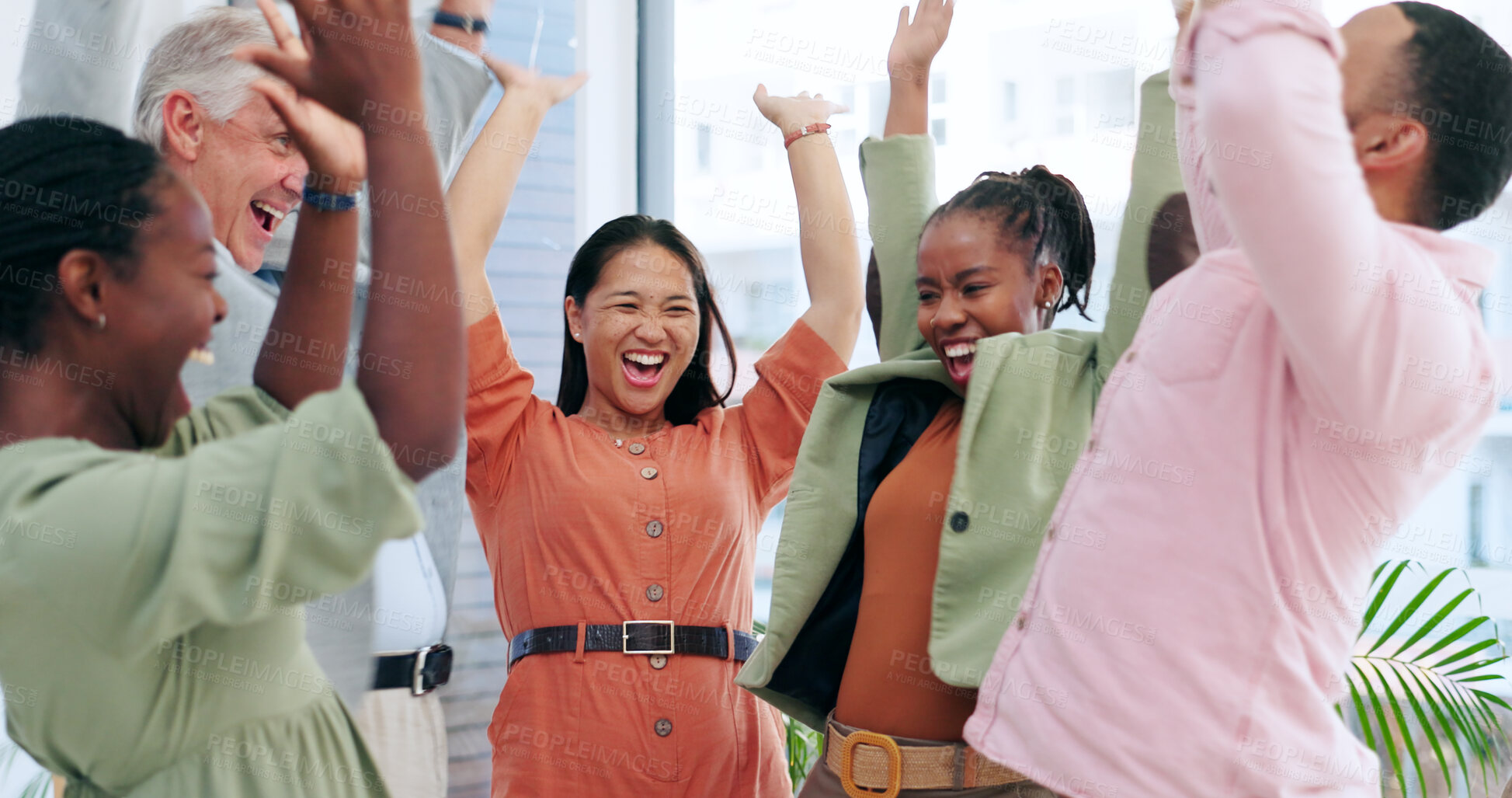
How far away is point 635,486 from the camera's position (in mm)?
1756

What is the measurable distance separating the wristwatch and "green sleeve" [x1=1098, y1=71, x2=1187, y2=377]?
0.94 meters

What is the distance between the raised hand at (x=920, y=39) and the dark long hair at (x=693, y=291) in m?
0.47

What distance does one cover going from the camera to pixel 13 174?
1.11 metres

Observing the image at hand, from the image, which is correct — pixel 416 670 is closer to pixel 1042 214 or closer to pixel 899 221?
pixel 899 221

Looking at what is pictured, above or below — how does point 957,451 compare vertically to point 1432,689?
above

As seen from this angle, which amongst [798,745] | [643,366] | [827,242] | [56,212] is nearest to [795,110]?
[827,242]

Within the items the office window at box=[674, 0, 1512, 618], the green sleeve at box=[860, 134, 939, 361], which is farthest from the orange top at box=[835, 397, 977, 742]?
the office window at box=[674, 0, 1512, 618]

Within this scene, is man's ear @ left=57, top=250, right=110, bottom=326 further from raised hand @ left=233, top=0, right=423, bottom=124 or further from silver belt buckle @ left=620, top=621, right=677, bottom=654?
silver belt buckle @ left=620, top=621, right=677, bottom=654

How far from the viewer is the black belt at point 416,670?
1.32 meters

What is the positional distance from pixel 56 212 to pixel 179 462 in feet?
0.89

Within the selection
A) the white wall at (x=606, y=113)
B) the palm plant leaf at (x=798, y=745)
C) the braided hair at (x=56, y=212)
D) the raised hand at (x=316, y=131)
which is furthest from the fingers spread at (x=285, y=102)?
the white wall at (x=606, y=113)

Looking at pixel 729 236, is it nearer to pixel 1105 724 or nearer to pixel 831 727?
pixel 831 727

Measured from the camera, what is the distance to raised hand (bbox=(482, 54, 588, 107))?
1.72 m

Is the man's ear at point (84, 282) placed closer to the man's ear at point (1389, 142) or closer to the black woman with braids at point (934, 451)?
the black woman with braids at point (934, 451)
